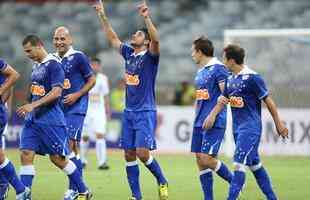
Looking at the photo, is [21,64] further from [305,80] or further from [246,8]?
[305,80]

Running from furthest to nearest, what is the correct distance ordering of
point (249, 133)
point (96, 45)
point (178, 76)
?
point (96, 45), point (178, 76), point (249, 133)

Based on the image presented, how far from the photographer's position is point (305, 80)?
25.0 m

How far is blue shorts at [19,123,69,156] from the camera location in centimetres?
1257

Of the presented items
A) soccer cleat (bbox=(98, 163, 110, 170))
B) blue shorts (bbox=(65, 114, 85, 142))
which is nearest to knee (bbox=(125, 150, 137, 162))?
blue shorts (bbox=(65, 114, 85, 142))

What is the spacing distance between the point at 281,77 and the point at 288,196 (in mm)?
10780

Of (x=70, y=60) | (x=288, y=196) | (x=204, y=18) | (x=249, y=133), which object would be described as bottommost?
(x=288, y=196)

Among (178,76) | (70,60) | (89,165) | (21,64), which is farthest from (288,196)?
(21,64)

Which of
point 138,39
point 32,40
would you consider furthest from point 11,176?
point 138,39

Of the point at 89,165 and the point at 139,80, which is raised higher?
the point at 139,80

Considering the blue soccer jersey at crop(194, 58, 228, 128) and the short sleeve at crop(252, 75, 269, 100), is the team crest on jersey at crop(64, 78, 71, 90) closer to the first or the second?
the blue soccer jersey at crop(194, 58, 228, 128)

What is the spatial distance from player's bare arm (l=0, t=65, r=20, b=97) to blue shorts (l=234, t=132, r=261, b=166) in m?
3.22

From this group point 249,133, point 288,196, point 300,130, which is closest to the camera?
point 249,133

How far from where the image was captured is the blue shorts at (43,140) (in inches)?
495

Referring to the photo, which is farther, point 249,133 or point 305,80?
point 305,80
